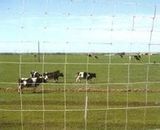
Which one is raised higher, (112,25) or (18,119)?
(112,25)

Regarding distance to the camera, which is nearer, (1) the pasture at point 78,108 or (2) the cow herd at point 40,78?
(1) the pasture at point 78,108

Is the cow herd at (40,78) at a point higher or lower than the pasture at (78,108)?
higher

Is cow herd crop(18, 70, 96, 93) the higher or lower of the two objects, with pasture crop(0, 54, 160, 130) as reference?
higher

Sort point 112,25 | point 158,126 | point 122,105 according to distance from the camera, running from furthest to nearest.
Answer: point 122,105
point 158,126
point 112,25

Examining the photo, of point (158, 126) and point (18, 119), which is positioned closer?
point (158, 126)

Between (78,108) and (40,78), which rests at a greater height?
(40,78)

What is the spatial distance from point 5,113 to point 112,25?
26.6ft

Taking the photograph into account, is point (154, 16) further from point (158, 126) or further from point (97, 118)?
point (97, 118)

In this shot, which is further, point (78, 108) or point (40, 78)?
point (40, 78)

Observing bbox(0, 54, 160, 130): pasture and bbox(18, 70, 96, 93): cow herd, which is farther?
bbox(18, 70, 96, 93): cow herd

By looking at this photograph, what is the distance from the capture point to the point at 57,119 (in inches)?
672

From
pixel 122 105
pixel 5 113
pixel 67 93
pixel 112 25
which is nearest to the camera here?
pixel 112 25

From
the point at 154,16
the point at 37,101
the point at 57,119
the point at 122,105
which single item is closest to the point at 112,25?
the point at 154,16

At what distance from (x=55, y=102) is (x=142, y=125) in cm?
695
